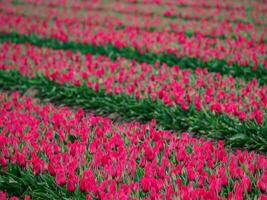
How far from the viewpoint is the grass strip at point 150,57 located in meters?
6.62

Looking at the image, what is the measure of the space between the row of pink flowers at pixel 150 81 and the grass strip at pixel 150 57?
90 centimetres

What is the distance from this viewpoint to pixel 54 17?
1187 cm

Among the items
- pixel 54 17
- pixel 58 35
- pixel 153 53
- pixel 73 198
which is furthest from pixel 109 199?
pixel 54 17

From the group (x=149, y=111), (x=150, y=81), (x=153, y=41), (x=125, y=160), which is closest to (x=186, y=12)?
(x=153, y=41)

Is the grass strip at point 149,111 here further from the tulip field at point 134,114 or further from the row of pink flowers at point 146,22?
the row of pink flowers at point 146,22

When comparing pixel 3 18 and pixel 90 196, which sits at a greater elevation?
pixel 3 18

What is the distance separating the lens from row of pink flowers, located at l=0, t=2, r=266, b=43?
29.5ft

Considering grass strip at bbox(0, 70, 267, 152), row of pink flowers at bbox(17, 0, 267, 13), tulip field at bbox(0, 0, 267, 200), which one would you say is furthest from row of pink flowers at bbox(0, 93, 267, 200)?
row of pink flowers at bbox(17, 0, 267, 13)

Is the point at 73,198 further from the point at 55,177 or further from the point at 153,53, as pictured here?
the point at 153,53

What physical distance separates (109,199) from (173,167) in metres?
0.76

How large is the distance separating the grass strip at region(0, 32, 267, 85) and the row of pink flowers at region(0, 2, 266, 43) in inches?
65.4

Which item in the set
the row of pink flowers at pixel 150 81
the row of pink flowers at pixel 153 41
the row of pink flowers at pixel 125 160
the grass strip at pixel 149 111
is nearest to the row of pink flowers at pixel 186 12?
the row of pink flowers at pixel 153 41

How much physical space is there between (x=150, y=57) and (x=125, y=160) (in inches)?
193

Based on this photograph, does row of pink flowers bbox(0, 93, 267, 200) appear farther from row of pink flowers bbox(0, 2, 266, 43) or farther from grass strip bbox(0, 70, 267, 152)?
row of pink flowers bbox(0, 2, 266, 43)
